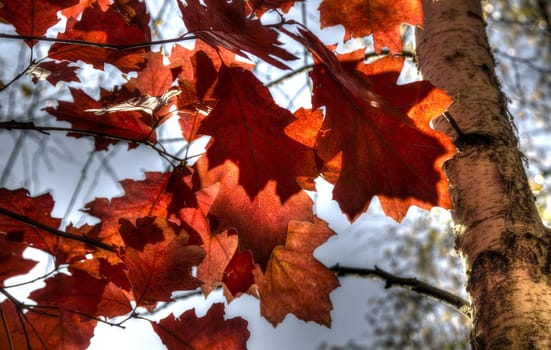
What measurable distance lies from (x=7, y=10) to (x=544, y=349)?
1124mm

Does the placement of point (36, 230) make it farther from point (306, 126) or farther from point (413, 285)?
point (413, 285)

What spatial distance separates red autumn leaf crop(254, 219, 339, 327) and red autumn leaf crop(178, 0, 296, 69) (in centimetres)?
43

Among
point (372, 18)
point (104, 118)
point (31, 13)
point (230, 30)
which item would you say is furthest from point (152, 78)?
point (372, 18)

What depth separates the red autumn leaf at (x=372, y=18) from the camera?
101cm

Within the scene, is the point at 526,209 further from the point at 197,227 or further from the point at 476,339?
the point at 197,227

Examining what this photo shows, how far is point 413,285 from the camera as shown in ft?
3.92

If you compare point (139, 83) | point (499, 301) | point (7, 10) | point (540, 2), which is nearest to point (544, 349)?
point (499, 301)

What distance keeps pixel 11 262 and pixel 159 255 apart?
1.37ft

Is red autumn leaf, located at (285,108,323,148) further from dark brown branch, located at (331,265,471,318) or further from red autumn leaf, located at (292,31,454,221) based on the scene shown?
dark brown branch, located at (331,265,471,318)

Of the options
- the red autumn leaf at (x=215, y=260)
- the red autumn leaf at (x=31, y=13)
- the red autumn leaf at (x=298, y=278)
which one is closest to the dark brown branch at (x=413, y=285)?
the red autumn leaf at (x=298, y=278)

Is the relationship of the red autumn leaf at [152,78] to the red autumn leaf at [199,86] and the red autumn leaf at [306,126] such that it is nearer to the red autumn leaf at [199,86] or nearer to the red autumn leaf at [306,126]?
the red autumn leaf at [199,86]

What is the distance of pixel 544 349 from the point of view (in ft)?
2.43

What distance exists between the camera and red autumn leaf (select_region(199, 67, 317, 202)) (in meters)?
0.82

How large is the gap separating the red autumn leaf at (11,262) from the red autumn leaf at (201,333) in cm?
37
